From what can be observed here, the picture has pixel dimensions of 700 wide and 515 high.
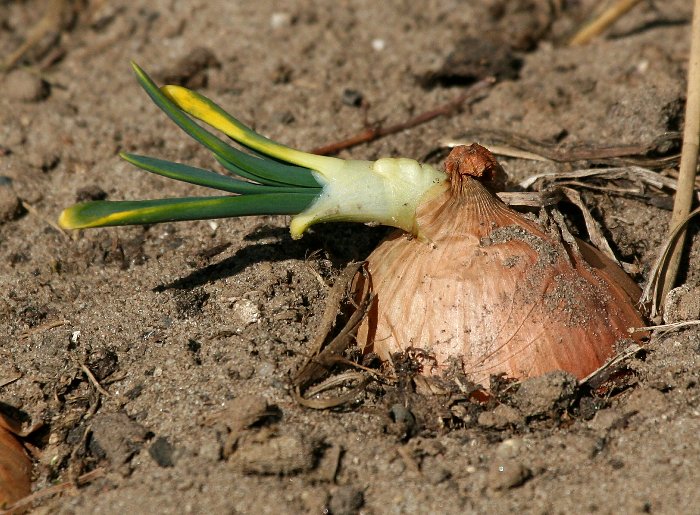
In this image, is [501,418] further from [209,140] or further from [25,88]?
[25,88]

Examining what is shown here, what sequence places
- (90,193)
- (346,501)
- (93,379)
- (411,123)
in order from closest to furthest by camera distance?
1. (346,501)
2. (93,379)
3. (90,193)
4. (411,123)

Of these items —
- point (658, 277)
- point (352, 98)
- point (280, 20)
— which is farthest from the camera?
point (280, 20)

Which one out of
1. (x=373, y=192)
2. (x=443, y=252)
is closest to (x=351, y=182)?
(x=373, y=192)

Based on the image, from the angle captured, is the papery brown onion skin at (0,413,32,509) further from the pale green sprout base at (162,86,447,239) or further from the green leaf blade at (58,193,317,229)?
the pale green sprout base at (162,86,447,239)

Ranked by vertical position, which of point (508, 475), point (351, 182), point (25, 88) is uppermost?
point (25, 88)

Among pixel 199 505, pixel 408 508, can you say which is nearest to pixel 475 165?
pixel 408 508

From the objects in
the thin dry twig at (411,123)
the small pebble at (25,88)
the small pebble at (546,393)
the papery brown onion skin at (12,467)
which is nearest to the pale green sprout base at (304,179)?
the small pebble at (546,393)

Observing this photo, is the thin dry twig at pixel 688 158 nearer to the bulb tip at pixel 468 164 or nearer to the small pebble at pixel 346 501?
the bulb tip at pixel 468 164
